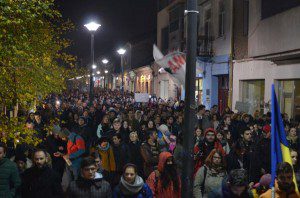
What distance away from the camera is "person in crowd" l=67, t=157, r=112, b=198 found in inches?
225

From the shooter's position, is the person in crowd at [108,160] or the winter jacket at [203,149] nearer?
the winter jacket at [203,149]

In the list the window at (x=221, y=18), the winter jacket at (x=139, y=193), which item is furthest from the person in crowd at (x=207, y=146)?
the window at (x=221, y=18)

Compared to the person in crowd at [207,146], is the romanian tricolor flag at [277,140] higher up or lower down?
higher up

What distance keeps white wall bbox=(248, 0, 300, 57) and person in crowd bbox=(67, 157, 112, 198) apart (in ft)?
37.4

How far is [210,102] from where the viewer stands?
26453mm

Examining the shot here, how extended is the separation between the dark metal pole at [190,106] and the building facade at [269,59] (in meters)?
9.94

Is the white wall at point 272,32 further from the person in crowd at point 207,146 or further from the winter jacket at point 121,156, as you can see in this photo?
the winter jacket at point 121,156

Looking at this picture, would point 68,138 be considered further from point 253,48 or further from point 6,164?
point 253,48

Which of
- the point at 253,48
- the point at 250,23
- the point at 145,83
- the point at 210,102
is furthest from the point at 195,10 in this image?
the point at 145,83

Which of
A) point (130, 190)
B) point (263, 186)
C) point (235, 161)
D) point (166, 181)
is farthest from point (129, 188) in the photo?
point (235, 161)

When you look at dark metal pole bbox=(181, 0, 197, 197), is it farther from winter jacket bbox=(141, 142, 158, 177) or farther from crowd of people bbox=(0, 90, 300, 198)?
winter jacket bbox=(141, 142, 158, 177)

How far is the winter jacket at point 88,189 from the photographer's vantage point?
18.7ft

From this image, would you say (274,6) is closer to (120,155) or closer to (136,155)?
(136,155)

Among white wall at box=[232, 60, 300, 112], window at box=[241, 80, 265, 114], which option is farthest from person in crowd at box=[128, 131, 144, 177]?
window at box=[241, 80, 265, 114]
